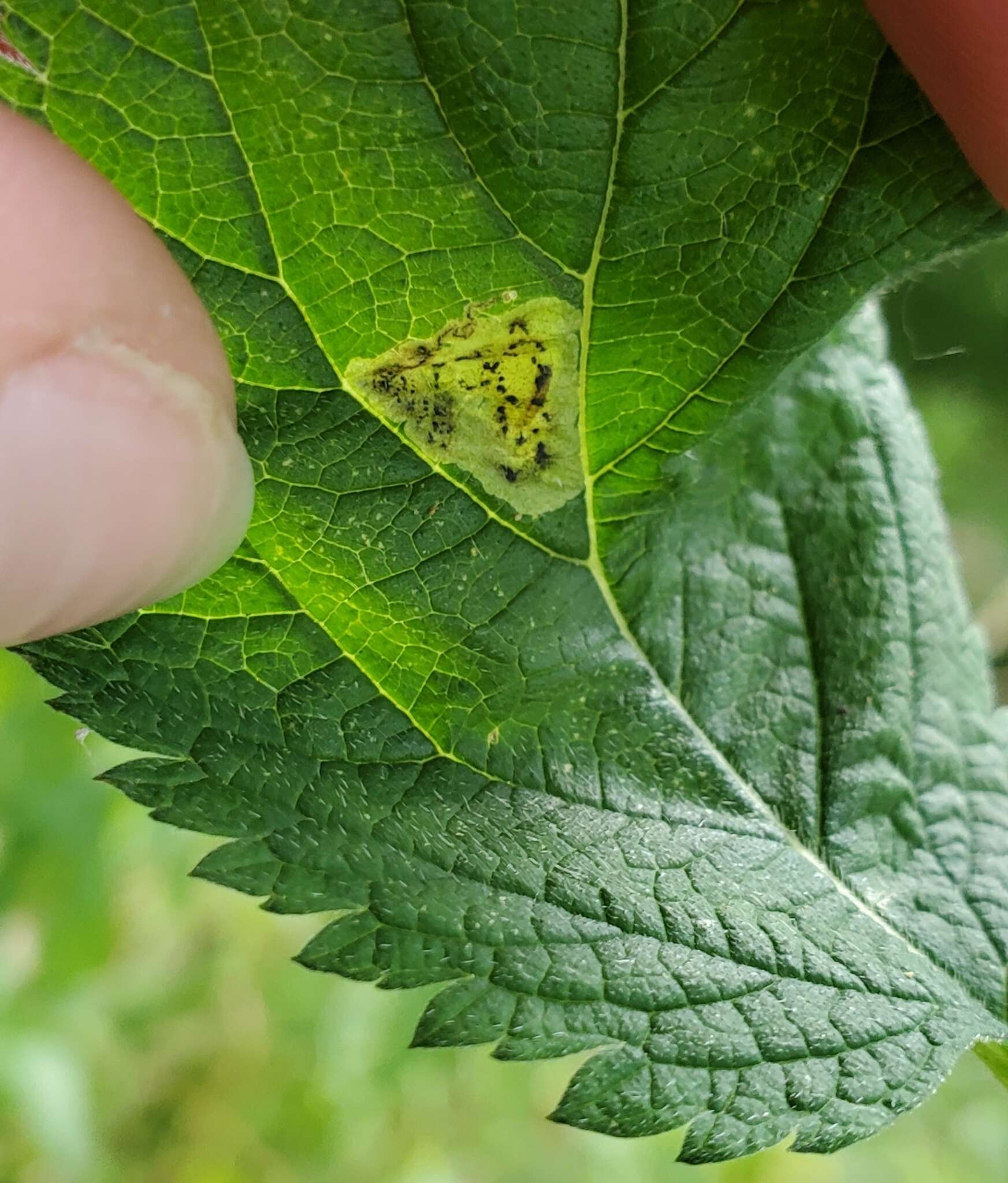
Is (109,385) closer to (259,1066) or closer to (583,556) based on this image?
(583,556)

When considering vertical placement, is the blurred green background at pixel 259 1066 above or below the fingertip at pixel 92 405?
below

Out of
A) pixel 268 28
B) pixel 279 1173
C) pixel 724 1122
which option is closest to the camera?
pixel 268 28

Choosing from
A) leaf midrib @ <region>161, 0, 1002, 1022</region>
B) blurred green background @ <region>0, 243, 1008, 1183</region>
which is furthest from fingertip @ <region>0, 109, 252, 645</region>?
blurred green background @ <region>0, 243, 1008, 1183</region>

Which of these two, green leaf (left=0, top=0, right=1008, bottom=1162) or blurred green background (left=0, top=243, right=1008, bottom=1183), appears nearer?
green leaf (left=0, top=0, right=1008, bottom=1162)

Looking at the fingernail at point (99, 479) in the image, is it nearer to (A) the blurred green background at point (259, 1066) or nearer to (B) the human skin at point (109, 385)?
(B) the human skin at point (109, 385)

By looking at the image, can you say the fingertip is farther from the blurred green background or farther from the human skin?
the blurred green background

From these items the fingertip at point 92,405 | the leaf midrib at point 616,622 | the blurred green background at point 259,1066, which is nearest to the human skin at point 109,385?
the fingertip at point 92,405

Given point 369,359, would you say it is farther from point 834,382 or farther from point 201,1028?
point 201,1028

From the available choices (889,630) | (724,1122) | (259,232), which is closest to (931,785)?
(889,630)
